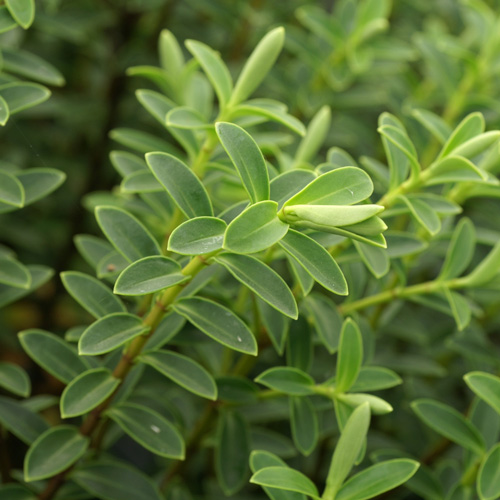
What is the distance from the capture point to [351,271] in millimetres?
941

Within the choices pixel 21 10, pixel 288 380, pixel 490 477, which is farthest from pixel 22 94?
pixel 490 477

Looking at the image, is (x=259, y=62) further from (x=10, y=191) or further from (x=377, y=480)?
(x=377, y=480)

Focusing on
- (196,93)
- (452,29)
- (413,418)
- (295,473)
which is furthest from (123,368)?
(452,29)

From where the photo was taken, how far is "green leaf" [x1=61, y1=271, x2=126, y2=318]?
Result: 783 mm

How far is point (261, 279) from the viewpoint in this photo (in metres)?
0.65

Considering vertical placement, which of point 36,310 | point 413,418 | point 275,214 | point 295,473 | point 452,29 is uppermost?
point 452,29

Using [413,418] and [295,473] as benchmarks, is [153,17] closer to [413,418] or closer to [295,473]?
[413,418]

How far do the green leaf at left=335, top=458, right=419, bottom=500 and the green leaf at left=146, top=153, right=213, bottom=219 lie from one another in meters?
0.32

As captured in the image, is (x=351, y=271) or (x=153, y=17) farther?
(x=153, y=17)

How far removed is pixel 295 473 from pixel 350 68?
84 cm

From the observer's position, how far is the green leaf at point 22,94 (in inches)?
31.8

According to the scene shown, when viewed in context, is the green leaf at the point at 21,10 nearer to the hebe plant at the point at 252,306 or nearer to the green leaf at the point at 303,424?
the hebe plant at the point at 252,306

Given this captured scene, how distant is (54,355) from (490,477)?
54cm

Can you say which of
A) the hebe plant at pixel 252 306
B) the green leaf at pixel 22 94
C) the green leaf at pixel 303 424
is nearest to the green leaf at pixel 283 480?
the hebe plant at pixel 252 306
